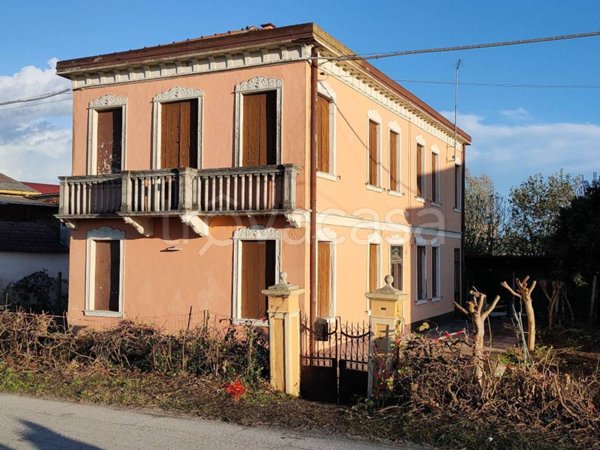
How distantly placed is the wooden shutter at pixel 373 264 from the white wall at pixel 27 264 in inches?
413

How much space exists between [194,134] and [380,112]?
211 inches

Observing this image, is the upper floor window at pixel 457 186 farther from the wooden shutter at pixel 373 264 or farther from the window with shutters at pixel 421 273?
the wooden shutter at pixel 373 264

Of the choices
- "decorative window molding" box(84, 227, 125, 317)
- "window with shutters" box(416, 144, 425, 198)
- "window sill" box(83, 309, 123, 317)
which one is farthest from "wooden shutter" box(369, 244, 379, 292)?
"window sill" box(83, 309, 123, 317)

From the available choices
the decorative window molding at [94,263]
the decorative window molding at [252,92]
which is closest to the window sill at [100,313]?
the decorative window molding at [94,263]

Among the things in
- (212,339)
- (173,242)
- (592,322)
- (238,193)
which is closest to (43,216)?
(173,242)

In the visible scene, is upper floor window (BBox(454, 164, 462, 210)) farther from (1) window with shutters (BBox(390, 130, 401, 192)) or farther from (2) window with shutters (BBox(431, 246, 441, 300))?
(1) window with shutters (BBox(390, 130, 401, 192))

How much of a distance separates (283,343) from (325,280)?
4.89m

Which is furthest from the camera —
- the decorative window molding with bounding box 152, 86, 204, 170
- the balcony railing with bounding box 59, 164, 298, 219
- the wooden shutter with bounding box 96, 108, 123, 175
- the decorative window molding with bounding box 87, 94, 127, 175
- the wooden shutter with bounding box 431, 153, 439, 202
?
the wooden shutter with bounding box 431, 153, 439, 202

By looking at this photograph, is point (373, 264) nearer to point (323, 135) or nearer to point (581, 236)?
point (323, 135)

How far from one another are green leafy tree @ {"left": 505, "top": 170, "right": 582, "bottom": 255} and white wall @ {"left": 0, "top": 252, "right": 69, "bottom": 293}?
2147cm

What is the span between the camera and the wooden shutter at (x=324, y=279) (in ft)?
48.4

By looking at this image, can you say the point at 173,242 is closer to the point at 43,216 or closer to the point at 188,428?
the point at 188,428

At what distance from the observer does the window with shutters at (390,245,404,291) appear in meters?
19.1

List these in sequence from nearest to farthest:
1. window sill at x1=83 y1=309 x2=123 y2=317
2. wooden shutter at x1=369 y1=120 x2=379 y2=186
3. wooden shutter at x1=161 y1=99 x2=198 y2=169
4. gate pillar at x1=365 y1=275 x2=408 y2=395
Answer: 1. gate pillar at x1=365 y1=275 x2=408 y2=395
2. wooden shutter at x1=161 y1=99 x2=198 y2=169
3. window sill at x1=83 y1=309 x2=123 y2=317
4. wooden shutter at x1=369 y1=120 x2=379 y2=186
